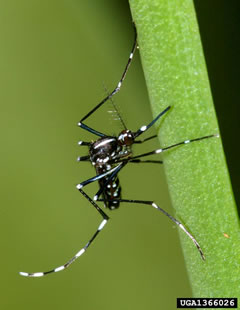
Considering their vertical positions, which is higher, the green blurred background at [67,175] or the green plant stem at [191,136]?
the green plant stem at [191,136]

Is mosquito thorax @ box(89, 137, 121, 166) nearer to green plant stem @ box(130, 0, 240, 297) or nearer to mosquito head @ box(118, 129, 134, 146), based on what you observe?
mosquito head @ box(118, 129, 134, 146)

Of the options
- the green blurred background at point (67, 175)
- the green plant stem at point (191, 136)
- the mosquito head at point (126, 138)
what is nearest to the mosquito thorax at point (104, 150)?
the mosquito head at point (126, 138)

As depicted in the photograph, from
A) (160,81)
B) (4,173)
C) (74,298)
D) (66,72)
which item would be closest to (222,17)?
(160,81)

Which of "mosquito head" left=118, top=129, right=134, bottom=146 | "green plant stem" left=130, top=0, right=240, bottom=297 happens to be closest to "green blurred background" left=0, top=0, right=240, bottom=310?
"mosquito head" left=118, top=129, right=134, bottom=146

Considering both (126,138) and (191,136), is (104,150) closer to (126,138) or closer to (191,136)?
(126,138)

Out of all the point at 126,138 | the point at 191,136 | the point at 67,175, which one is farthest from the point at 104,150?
the point at 191,136

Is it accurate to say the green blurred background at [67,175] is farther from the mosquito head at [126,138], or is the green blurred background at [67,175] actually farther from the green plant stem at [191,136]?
the green plant stem at [191,136]

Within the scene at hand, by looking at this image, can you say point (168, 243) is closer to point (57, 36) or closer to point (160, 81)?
point (57, 36)
